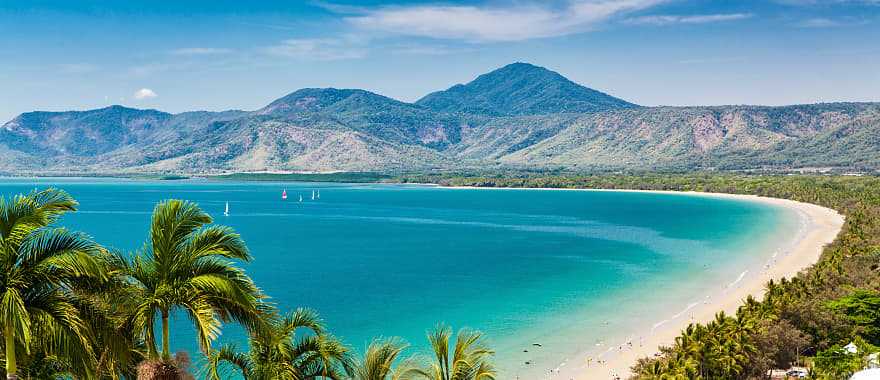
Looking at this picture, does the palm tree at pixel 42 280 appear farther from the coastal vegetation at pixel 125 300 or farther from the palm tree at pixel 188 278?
the palm tree at pixel 188 278

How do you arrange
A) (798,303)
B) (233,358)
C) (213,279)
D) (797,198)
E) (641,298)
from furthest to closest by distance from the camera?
(797,198), (641,298), (798,303), (233,358), (213,279)

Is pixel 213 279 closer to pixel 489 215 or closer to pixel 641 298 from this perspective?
pixel 641 298

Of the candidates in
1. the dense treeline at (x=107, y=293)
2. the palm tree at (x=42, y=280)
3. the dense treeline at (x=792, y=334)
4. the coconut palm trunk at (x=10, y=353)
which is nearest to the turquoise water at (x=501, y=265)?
the dense treeline at (x=792, y=334)

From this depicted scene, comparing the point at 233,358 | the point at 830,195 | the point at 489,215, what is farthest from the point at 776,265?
the point at 830,195

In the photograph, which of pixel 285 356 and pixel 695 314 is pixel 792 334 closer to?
pixel 695 314

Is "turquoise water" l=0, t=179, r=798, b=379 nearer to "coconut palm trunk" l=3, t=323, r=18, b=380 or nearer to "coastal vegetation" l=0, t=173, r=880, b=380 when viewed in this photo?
"coastal vegetation" l=0, t=173, r=880, b=380

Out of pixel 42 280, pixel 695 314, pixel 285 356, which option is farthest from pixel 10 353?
pixel 695 314
